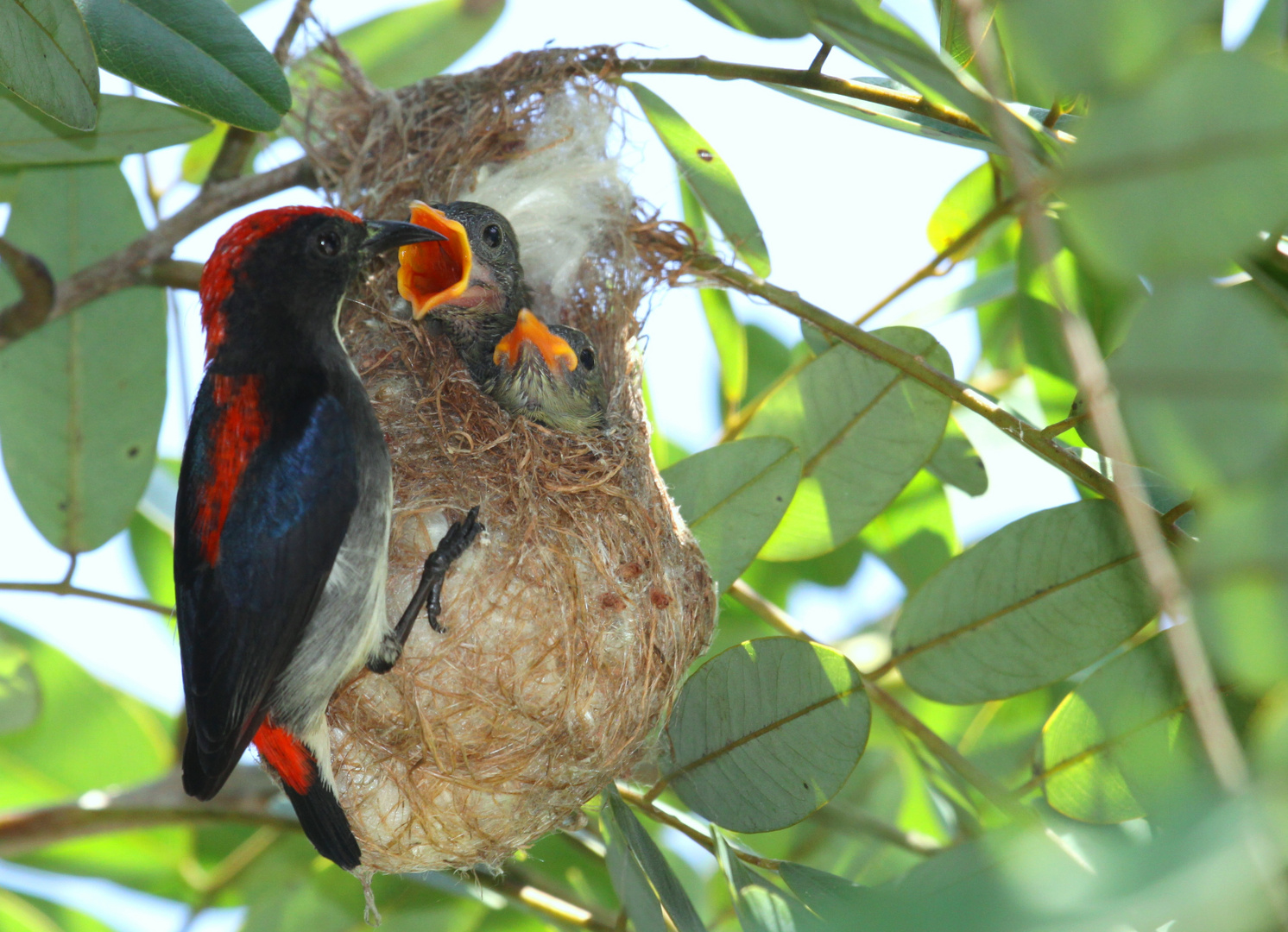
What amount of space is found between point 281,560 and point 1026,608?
1.60 m

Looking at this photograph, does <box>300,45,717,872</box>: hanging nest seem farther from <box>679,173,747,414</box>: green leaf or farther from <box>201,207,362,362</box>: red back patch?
<box>201,207,362,362</box>: red back patch

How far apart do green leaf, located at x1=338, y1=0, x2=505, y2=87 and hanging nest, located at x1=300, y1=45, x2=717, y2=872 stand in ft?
1.32

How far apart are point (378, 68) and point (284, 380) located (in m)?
1.59

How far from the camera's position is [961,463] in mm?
2799

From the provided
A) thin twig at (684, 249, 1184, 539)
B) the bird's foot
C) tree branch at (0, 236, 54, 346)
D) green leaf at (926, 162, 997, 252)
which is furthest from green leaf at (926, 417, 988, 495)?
tree branch at (0, 236, 54, 346)

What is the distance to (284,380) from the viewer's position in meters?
2.52

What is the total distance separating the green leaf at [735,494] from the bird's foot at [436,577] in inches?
20.9

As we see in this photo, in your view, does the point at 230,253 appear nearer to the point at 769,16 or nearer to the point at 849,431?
the point at 849,431

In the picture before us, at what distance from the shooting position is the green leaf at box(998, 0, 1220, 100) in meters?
0.95

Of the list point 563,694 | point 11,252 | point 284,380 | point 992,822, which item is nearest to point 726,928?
point 992,822

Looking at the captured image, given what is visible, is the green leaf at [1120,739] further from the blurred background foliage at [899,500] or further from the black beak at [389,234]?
the black beak at [389,234]

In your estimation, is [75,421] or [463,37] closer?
[75,421]

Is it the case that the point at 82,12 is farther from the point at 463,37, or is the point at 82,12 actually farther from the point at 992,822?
the point at 992,822

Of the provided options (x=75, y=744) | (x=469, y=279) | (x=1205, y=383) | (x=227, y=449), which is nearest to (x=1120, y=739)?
(x=1205, y=383)
